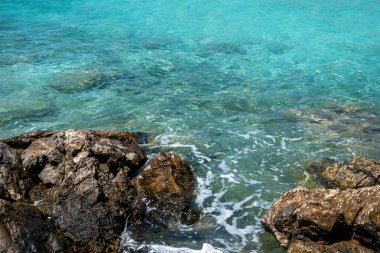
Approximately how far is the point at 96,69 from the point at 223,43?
28.7 ft

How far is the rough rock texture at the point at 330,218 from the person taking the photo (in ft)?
19.0

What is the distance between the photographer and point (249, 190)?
8.41 m

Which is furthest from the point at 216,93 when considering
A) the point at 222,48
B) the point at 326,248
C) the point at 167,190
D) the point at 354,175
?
the point at 326,248

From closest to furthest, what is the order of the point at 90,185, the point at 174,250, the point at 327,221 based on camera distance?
1. the point at 327,221
2. the point at 174,250
3. the point at 90,185

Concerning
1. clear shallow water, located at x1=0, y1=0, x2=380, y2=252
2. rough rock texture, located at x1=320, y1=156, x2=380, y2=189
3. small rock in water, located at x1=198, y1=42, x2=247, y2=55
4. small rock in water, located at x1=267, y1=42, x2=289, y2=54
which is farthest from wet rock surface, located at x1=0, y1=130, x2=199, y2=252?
small rock in water, located at x1=267, y1=42, x2=289, y2=54

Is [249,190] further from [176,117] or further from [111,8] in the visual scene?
[111,8]

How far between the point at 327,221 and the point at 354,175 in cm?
235

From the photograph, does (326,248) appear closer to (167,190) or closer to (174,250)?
(174,250)

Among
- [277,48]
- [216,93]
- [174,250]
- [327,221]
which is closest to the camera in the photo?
[327,221]

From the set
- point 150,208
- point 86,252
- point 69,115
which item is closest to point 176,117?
point 69,115

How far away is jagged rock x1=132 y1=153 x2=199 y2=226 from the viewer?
7.17m

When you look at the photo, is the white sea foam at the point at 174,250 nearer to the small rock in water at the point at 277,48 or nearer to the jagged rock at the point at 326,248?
the jagged rock at the point at 326,248

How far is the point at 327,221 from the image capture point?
605 centimetres

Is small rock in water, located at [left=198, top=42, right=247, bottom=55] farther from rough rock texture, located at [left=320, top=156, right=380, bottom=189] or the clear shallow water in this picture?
rough rock texture, located at [left=320, top=156, right=380, bottom=189]
